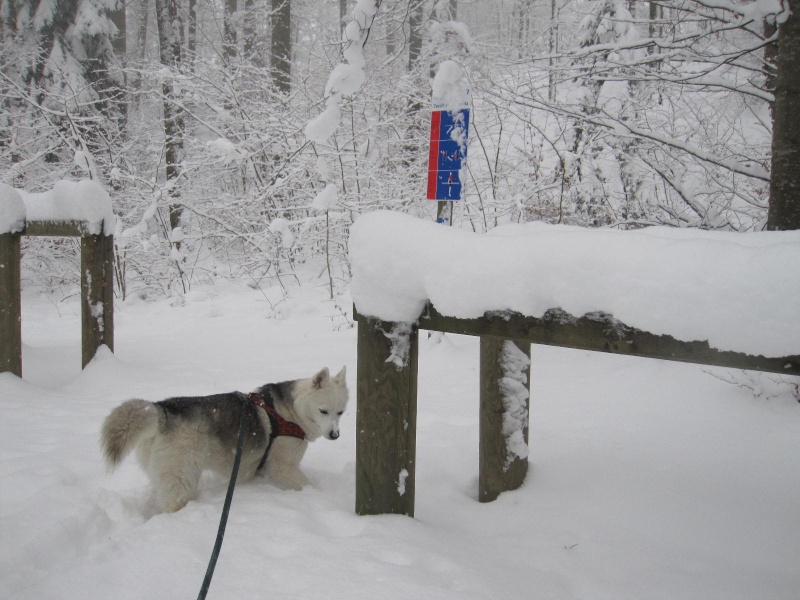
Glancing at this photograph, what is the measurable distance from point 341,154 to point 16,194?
5247 millimetres

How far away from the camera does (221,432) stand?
3156mm

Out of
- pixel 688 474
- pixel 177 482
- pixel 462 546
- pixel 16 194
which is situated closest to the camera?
pixel 462 546

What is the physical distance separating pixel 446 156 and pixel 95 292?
12.7ft

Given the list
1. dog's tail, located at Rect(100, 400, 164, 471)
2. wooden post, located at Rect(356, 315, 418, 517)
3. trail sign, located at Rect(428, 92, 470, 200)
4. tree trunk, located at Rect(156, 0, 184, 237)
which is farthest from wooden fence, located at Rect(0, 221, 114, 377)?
tree trunk, located at Rect(156, 0, 184, 237)

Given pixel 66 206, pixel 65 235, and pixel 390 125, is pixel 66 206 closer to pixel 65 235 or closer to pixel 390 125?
pixel 65 235

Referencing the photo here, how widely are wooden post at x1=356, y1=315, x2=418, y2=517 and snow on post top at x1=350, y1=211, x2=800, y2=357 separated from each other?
0.15m

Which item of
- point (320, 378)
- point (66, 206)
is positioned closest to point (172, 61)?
point (66, 206)

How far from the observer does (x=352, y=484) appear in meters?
3.35

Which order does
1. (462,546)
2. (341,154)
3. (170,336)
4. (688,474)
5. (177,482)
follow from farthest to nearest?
1. (341,154)
2. (170,336)
3. (688,474)
4. (177,482)
5. (462,546)

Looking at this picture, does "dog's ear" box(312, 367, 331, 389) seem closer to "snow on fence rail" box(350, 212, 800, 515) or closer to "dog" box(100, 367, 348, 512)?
"dog" box(100, 367, 348, 512)

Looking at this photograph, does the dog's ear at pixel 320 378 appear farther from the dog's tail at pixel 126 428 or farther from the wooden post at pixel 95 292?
the wooden post at pixel 95 292

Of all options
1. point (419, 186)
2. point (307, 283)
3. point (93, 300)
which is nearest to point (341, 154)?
point (419, 186)

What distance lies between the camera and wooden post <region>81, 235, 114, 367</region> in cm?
536

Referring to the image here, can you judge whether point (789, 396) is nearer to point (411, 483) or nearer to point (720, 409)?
point (720, 409)
